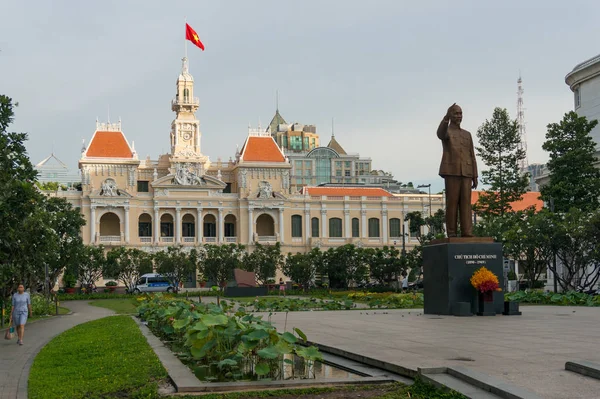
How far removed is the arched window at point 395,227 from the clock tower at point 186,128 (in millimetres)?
19345

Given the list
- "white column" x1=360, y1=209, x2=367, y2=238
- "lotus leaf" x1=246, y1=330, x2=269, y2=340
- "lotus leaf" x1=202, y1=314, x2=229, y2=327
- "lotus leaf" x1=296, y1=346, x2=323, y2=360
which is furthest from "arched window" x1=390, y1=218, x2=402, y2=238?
"lotus leaf" x1=296, y1=346, x2=323, y2=360

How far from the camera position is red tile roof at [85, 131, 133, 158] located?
7525cm

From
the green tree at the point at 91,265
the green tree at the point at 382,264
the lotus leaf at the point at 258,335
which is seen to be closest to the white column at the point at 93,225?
the green tree at the point at 91,265

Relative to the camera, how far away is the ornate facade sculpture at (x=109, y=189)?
7325 cm

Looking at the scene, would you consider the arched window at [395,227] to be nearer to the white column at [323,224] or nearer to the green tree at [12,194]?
the white column at [323,224]

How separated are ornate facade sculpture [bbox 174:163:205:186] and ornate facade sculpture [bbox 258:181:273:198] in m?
5.52

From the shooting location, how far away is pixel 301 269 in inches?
2325

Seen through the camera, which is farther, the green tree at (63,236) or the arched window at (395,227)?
the arched window at (395,227)

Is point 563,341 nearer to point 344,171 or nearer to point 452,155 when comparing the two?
point 452,155

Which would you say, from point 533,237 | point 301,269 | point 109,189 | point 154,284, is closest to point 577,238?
point 533,237

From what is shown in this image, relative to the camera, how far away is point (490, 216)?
57.0 meters

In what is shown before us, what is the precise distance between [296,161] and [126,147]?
2857 inches

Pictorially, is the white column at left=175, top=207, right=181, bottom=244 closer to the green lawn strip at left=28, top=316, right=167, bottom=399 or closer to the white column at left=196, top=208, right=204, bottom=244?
the white column at left=196, top=208, right=204, bottom=244

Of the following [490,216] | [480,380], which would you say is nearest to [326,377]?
[480,380]
